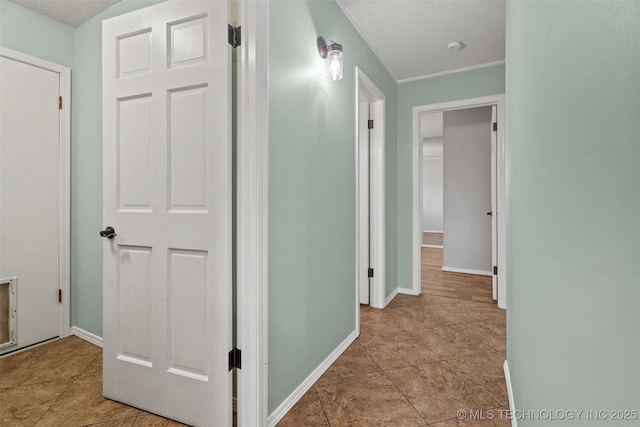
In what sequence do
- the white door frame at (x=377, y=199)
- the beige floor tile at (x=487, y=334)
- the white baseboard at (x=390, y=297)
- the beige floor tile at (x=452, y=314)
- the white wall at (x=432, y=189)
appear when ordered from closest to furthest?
1. the beige floor tile at (x=487, y=334)
2. the beige floor tile at (x=452, y=314)
3. the white door frame at (x=377, y=199)
4. the white baseboard at (x=390, y=297)
5. the white wall at (x=432, y=189)

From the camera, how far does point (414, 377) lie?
194 centimetres

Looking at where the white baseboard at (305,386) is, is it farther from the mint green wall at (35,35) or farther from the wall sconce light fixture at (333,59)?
the mint green wall at (35,35)

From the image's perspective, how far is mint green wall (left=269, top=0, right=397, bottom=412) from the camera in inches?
61.1

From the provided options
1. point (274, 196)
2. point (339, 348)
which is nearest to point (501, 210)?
point (339, 348)

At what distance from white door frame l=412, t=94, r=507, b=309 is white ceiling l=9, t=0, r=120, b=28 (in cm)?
303

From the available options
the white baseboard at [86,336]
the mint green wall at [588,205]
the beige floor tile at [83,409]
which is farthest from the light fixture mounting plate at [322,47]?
the white baseboard at [86,336]

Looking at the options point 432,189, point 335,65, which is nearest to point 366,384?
point 335,65

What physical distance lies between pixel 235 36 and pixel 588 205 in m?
1.47

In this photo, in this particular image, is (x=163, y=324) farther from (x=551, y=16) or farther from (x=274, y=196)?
(x=551, y=16)

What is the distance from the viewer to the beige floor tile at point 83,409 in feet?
5.09

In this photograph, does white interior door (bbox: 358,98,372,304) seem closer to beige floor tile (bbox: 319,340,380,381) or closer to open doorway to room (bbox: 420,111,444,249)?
beige floor tile (bbox: 319,340,380,381)

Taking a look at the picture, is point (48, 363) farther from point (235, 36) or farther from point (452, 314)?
point (452, 314)

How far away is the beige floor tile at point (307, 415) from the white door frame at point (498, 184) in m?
2.30

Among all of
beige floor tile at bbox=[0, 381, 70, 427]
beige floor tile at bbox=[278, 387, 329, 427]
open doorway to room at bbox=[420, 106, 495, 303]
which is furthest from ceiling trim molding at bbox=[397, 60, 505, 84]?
beige floor tile at bbox=[0, 381, 70, 427]
